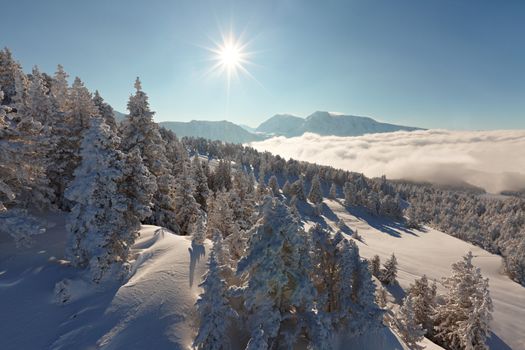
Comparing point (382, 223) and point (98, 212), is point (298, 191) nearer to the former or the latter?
point (382, 223)

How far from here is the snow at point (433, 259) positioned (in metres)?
39.8

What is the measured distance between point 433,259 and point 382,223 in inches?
1454

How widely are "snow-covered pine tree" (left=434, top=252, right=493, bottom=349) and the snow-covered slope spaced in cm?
2158

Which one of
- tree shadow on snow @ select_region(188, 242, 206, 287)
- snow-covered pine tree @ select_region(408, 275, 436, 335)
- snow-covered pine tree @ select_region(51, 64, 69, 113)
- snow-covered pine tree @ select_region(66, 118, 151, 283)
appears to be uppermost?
snow-covered pine tree @ select_region(51, 64, 69, 113)

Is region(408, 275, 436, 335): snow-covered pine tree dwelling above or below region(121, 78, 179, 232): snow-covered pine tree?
below

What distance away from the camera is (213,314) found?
10.5m

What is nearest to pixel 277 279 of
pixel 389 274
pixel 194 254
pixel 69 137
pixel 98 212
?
pixel 194 254

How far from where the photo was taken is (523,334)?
37750 millimetres

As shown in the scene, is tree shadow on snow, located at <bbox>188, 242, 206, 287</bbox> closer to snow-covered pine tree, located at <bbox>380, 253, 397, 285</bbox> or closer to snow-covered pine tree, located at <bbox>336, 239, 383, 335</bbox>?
snow-covered pine tree, located at <bbox>336, 239, 383, 335</bbox>

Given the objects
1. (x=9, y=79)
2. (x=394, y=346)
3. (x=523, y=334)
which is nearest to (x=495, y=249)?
(x=523, y=334)

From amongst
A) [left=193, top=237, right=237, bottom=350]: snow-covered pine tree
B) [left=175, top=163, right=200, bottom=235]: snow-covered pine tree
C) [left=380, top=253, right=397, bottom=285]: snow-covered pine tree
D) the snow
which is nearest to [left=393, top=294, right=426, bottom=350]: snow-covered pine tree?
[left=193, top=237, right=237, bottom=350]: snow-covered pine tree

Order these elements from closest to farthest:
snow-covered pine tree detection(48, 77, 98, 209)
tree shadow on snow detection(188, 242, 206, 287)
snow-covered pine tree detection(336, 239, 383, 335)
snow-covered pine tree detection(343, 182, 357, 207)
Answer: snow-covered pine tree detection(336, 239, 383, 335)
tree shadow on snow detection(188, 242, 206, 287)
snow-covered pine tree detection(48, 77, 98, 209)
snow-covered pine tree detection(343, 182, 357, 207)

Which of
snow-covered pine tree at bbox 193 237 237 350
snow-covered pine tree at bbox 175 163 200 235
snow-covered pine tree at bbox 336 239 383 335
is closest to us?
snow-covered pine tree at bbox 193 237 237 350

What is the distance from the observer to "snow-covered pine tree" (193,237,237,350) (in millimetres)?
10305
